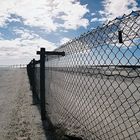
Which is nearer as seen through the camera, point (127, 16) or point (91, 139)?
point (127, 16)

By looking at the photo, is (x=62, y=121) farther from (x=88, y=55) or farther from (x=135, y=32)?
(x=135, y=32)

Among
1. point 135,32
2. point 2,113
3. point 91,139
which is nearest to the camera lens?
point 135,32

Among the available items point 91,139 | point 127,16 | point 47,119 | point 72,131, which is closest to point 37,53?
point 47,119

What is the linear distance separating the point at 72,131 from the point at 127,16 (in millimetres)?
3661

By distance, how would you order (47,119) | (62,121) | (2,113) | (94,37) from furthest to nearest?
1. (2,113)
2. (47,119)
3. (62,121)
4. (94,37)

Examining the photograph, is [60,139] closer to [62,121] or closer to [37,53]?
[62,121]

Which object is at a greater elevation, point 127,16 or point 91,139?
point 127,16

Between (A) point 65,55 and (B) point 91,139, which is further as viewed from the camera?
(A) point 65,55

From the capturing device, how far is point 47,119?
775 centimetres

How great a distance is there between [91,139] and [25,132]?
6.70 feet

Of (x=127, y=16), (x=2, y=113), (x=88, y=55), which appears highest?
(x=127, y=16)

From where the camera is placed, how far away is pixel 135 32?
2.67 metres

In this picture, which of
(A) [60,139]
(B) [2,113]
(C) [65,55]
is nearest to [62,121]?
(A) [60,139]

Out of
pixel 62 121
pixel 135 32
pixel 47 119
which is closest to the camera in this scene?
pixel 135 32
